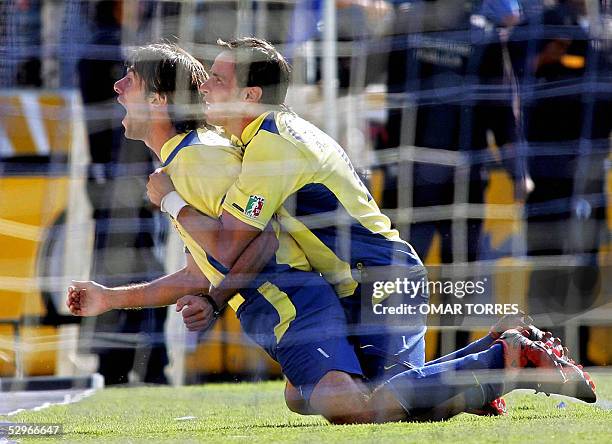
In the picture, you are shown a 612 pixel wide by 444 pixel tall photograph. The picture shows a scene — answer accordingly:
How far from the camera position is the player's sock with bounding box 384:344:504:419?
3016 millimetres

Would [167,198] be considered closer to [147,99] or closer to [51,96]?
[147,99]

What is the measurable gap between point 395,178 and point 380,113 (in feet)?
1.21

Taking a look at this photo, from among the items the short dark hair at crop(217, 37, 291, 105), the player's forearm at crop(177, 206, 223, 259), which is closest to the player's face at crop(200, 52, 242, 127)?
the short dark hair at crop(217, 37, 291, 105)

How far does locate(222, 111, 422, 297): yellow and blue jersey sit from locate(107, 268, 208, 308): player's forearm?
0.34m

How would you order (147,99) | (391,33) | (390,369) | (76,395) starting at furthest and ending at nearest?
(391,33)
(76,395)
(147,99)
(390,369)

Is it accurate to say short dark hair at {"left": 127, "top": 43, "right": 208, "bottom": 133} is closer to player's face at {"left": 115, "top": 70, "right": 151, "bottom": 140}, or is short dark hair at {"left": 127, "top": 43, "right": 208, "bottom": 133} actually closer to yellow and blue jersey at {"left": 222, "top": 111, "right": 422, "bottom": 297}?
player's face at {"left": 115, "top": 70, "right": 151, "bottom": 140}

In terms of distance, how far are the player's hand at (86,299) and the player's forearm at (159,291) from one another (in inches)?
1.2

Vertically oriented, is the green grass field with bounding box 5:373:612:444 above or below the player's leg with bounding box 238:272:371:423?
below

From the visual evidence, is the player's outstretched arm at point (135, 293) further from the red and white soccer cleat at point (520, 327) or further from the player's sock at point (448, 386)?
the red and white soccer cleat at point (520, 327)

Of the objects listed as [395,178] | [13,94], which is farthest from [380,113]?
[13,94]

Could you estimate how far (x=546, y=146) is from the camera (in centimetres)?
466

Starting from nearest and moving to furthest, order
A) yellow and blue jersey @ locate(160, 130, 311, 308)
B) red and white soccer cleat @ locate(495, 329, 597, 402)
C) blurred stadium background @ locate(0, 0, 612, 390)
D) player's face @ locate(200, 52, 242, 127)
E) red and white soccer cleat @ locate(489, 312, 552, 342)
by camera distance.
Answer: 1. red and white soccer cleat @ locate(495, 329, 597, 402)
2. red and white soccer cleat @ locate(489, 312, 552, 342)
3. yellow and blue jersey @ locate(160, 130, 311, 308)
4. player's face @ locate(200, 52, 242, 127)
5. blurred stadium background @ locate(0, 0, 612, 390)

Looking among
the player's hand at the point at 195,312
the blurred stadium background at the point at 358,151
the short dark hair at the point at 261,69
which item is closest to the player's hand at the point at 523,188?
the blurred stadium background at the point at 358,151

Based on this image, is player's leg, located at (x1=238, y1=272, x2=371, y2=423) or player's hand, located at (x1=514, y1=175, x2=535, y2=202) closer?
player's leg, located at (x1=238, y1=272, x2=371, y2=423)
